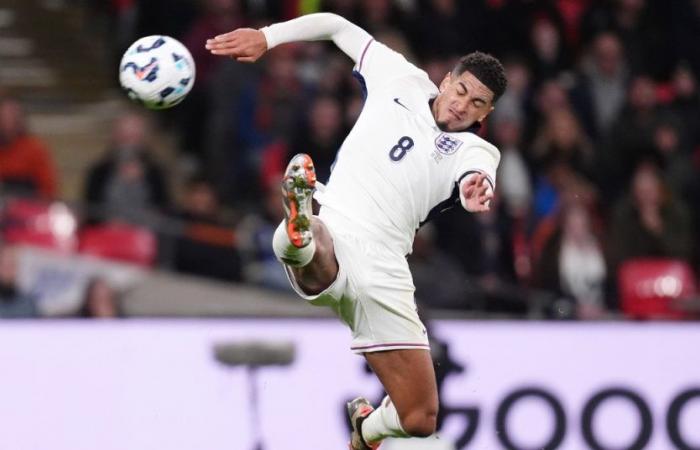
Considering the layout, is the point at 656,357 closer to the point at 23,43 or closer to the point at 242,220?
the point at 242,220

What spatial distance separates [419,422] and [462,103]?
1458 mm

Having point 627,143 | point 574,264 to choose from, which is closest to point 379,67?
point 574,264

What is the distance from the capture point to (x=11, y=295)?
10.7 metres

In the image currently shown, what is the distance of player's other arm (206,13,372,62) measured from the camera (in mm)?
7484

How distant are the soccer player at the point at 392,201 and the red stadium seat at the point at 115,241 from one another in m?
4.58

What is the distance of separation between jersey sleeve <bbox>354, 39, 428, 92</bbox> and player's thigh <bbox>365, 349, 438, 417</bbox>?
49.7 inches

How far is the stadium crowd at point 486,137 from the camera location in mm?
12000

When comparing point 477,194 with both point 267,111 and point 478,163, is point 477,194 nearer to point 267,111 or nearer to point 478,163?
point 478,163

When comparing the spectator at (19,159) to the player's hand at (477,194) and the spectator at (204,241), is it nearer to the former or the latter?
the spectator at (204,241)

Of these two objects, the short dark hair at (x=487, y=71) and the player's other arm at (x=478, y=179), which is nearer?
the player's other arm at (x=478, y=179)

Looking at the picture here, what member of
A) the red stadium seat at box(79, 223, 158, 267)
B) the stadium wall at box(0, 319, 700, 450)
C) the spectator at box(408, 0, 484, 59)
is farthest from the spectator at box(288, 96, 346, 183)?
the stadium wall at box(0, 319, 700, 450)

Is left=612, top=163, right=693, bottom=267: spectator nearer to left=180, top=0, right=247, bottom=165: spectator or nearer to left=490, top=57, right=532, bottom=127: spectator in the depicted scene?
left=490, top=57, right=532, bottom=127: spectator

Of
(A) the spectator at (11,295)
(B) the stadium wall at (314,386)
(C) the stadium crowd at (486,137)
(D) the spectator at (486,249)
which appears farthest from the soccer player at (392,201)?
(D) the spectator at (486,249)

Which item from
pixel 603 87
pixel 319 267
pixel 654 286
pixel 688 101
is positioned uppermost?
pixel 603 87
